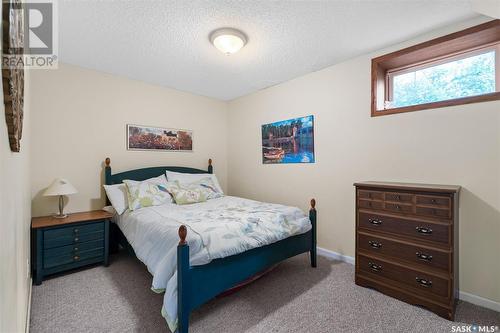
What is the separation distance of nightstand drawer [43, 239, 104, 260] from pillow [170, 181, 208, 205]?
3.24ft

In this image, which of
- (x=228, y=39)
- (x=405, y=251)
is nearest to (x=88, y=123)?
(x=228, y=39)

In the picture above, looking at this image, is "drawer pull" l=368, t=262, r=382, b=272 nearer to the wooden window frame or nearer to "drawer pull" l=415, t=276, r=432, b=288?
"drawer pull" l=415, t=276, r=432, b=288

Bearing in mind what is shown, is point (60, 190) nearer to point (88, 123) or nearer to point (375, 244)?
point (88, 123)

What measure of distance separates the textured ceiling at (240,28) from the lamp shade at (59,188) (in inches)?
58.7

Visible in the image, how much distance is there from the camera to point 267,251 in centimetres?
221

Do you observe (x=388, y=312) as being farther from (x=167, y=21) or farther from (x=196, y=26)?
(x=167, y=21)

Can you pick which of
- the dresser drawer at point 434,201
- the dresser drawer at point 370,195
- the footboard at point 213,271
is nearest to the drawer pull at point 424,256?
the dresser drawer at point 434,201

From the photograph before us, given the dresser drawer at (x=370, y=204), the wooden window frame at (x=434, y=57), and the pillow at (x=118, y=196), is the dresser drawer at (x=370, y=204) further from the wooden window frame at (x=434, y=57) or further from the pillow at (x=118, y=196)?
the pillow at (x=118, y=196)

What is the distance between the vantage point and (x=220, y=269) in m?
1.83

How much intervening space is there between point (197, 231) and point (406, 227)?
182 centimetres

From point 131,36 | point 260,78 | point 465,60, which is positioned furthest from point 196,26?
point 465,60

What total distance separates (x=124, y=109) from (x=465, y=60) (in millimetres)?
4108

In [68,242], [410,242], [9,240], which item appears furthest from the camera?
[68,242]

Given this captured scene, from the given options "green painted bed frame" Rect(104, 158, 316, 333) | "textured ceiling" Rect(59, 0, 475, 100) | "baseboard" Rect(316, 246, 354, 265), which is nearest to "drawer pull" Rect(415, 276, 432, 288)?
"baseboard" Rect(316, 246, 354, 265)
